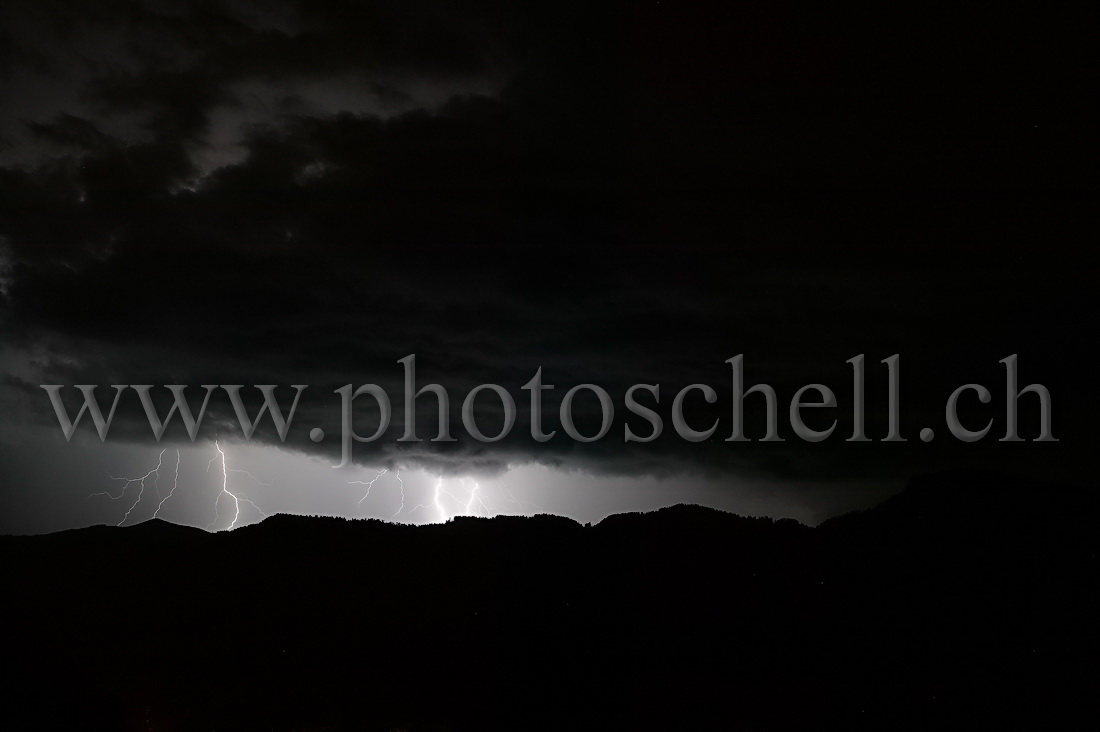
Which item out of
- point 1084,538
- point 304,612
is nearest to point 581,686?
point 304,612

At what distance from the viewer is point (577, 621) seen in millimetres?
21078

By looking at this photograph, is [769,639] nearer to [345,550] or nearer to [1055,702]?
[1055,702]

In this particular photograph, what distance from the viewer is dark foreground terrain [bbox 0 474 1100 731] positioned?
1636 cm

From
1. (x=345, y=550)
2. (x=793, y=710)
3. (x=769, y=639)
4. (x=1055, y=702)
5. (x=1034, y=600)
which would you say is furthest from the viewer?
(x=345, y=550)

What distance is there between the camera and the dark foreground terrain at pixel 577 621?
1636cm

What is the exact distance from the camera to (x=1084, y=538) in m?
26.4

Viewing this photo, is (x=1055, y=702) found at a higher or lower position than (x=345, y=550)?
lower

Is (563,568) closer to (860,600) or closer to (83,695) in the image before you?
(860,600)

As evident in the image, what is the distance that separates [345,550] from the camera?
26.7 metres

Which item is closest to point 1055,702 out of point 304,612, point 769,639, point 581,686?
point 769,639

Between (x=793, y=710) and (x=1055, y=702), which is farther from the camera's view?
(x=1055, y=702)

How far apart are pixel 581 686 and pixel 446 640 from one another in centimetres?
491

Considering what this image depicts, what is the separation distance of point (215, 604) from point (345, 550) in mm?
5114

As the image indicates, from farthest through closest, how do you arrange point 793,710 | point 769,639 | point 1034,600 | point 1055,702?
point 1034,600 → point 769,639 → point 1055,702 → point 793,710
